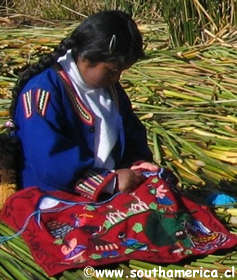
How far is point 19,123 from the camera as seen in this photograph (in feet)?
8.71

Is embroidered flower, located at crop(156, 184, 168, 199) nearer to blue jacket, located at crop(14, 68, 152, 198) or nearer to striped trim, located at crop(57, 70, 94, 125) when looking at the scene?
blue jacket, located at crop(14, 68, 152, 198)

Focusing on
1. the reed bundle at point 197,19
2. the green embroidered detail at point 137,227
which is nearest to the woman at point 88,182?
the green embroidered detail at point 137,227

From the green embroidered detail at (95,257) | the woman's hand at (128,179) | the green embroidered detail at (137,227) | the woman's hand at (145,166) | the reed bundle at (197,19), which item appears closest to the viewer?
the green embroidered detail at (95,257)

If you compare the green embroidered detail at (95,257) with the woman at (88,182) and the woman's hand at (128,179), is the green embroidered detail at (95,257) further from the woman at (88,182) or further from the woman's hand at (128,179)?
the woman's hand at (128,179)

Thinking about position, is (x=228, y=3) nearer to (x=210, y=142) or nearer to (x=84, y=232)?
(x=210, y=142)

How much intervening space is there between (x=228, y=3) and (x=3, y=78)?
5.36 feet

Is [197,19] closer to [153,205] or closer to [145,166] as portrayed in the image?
[145,166]

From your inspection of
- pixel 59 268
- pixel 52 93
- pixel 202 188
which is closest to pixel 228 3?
pixel 202 188

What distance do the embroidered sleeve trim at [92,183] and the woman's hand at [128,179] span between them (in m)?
0.04

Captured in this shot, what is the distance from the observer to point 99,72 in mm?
2588

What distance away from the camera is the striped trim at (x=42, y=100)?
2549 mm

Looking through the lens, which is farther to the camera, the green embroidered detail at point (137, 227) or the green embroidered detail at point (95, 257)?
the green embroidered detail at point (137, 227)

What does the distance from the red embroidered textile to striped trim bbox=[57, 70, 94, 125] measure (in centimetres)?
27

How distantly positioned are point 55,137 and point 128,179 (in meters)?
0.30
